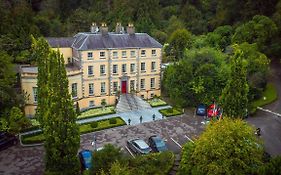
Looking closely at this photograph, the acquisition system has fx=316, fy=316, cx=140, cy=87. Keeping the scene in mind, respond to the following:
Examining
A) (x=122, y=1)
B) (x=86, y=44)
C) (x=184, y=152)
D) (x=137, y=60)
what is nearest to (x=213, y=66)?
(x=137, y=60)

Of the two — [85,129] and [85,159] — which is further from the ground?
[85,129]

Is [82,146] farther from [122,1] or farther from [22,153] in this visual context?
[122,1]

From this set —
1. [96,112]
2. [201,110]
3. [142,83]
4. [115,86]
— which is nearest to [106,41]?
[115,86]

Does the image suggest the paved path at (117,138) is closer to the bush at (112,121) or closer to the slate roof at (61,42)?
the bush at (112,121)

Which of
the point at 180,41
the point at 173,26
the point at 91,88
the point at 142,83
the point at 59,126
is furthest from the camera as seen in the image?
the point at 173,26

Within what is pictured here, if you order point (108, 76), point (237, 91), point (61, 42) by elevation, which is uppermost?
point (61, 42)

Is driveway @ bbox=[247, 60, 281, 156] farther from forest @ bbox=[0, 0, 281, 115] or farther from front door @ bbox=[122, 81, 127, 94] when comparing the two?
front door @ bbox=[122, 81, 127, 94]

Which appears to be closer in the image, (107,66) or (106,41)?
(107,66)

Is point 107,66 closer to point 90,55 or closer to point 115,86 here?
point 90,55
